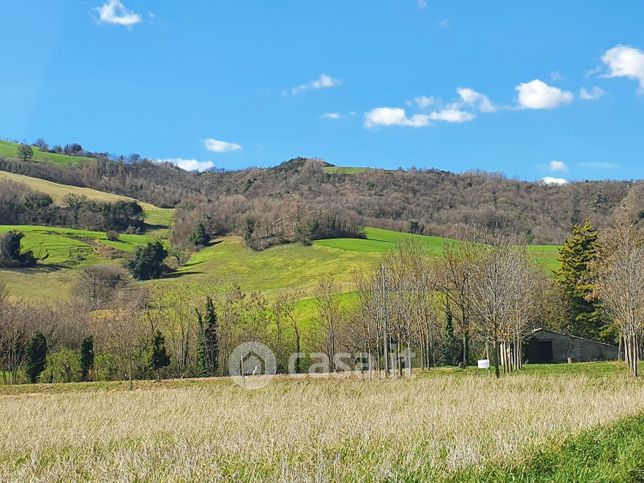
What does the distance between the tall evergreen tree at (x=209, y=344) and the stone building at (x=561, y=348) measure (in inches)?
1060

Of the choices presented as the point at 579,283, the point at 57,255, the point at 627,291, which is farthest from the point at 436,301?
the point at 57,255

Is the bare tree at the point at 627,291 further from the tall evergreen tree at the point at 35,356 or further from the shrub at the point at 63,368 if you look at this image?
the tall evergreen tree at the point at 35,356

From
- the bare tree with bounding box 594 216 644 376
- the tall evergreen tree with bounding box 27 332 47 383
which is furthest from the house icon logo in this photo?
the bare tree with bounding box 594 216 644 376

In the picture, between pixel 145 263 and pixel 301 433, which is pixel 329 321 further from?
pixel 145 263

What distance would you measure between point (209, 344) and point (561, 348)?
99.6ft

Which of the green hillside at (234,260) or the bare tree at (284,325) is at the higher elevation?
the green hillside at (234,260)

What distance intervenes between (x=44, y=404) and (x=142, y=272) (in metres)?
77.5

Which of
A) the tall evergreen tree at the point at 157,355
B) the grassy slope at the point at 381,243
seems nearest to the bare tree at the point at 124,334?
the tall evergreen tree at the point at 157,355

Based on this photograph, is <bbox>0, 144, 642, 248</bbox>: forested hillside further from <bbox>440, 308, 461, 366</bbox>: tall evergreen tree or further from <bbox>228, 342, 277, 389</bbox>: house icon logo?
<bbox>228, 342, 277, 389</bbox>: house icon logo

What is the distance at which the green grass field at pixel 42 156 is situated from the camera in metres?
174

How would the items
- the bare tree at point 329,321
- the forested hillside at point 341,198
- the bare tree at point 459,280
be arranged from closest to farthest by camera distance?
the bare tree at point 459,280 < the bare tree at point 329,321 < the forested hillside at point 341,198

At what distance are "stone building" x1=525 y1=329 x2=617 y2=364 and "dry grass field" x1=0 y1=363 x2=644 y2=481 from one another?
34518 millimetres

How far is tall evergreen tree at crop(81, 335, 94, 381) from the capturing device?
49844mm

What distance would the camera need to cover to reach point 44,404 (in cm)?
2225
